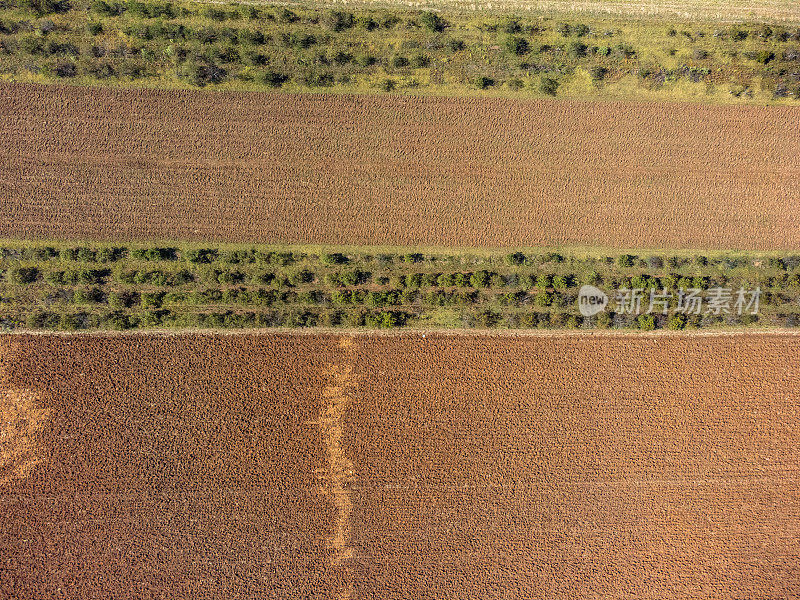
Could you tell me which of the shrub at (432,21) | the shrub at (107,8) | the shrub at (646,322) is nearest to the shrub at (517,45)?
the shrub at (432,21)

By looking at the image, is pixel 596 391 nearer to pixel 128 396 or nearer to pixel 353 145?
pixel 353 145

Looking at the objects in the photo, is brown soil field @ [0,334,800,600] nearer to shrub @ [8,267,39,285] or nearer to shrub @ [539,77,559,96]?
shrub @ [8,267,39,285]

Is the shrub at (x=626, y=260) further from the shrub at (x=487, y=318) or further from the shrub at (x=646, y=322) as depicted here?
the shrub at (x=487, y=318)

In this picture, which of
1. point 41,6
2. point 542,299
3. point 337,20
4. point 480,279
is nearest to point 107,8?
point 41,6

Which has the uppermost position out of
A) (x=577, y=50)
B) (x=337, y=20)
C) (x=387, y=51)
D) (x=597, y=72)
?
(x=337, y=20)

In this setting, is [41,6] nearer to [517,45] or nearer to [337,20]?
[337,20]

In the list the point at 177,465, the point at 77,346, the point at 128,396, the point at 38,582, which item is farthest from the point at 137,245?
the point at 38,582
